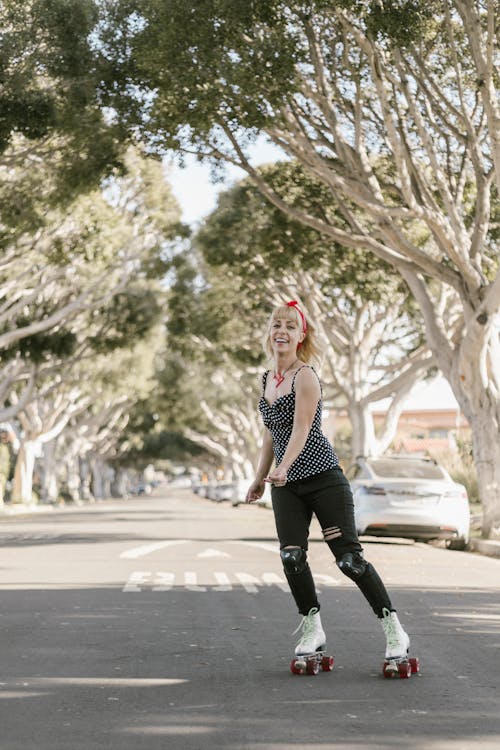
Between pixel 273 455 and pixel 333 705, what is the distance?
1.63 metres

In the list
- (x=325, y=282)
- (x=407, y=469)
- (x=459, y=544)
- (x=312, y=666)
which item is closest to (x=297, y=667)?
(x=312, y=666)

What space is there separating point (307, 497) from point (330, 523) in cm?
19

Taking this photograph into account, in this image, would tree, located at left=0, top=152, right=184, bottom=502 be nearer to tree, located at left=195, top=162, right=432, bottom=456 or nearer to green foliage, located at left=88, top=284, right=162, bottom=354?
green foliage, located at left=88, top=284, right=162, bottom=354

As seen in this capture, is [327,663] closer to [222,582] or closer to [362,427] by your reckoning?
[222,582]

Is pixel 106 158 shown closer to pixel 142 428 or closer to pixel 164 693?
pixel 164 693

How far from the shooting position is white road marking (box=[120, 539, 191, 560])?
16.2 m

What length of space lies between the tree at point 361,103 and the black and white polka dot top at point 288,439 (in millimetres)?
10873

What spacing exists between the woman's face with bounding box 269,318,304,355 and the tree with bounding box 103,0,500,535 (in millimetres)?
10568

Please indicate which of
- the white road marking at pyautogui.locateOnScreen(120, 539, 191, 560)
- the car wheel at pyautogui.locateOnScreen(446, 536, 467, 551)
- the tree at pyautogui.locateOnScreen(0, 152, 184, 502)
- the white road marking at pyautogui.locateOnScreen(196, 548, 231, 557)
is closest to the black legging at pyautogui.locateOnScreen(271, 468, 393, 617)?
the white road marking at pyautogui.locateOnScreen(120, 539, 191, 560)

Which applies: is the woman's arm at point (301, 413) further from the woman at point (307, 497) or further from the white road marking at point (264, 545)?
the white road marking at point (264, 545)

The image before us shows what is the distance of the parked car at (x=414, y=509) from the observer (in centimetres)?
1773

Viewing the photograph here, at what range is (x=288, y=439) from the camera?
630 cm

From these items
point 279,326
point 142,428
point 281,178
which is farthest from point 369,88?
point 142,428

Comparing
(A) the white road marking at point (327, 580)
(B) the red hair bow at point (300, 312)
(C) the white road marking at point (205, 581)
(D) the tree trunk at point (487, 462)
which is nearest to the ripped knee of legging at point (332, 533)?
(B) the red hair bow at point (300, 312)
